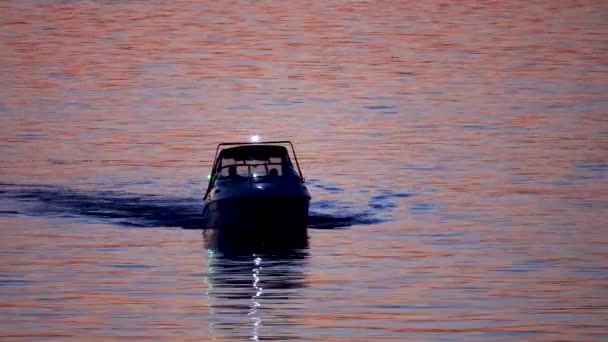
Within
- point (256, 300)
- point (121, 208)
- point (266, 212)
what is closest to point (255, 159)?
point (266, 212)

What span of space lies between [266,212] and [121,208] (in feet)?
22.5

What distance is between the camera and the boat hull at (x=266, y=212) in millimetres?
37281

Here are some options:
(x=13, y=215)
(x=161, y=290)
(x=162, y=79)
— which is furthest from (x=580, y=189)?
(x=162, y=79)

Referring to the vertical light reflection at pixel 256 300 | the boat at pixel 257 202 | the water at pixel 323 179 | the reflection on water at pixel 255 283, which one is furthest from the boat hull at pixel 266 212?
the vertical light reflection at pixel 256 300

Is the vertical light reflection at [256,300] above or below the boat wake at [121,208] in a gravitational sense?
above

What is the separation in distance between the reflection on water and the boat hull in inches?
12.1

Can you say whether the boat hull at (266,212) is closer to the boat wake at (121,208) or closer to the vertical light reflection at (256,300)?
the boat wake at (121,208)

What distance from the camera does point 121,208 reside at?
42969mm

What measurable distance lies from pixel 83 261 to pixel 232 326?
8169mm

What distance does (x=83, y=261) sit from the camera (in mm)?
33781

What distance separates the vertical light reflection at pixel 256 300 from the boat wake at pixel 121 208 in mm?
5942

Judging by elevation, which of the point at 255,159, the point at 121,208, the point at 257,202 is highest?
the point at 255,159

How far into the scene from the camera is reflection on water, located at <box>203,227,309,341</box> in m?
26.4

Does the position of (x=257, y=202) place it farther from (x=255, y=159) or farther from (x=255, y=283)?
(x=255, y=283)
